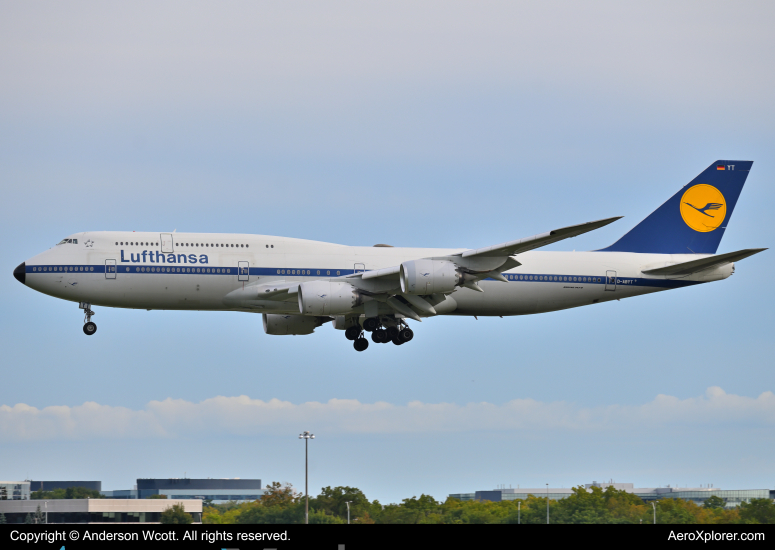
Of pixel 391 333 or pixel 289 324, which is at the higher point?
pixel 289 324

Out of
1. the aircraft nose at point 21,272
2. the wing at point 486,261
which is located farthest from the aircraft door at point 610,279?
the aircraft nose at point 21,272

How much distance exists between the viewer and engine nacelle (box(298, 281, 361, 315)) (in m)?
Result: 40.0

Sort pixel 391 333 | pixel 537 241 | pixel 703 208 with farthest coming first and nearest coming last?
pixel 703 208, pixel 391 333, pixel 537 241

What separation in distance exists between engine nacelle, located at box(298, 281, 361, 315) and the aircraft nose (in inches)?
501

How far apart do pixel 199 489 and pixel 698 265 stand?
83.9m

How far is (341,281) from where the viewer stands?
137ft

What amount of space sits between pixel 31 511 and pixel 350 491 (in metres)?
22.3

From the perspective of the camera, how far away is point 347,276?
42031mm

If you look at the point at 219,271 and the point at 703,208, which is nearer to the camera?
the point at 219,271

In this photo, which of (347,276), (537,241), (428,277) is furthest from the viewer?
(347,276)

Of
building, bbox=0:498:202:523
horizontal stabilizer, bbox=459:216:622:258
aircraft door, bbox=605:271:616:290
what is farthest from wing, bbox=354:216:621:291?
building, bbox=0:498:202:523

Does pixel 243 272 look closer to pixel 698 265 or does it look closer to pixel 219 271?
pixel 219 271

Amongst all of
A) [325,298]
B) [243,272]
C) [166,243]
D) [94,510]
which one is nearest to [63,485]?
[94,510]

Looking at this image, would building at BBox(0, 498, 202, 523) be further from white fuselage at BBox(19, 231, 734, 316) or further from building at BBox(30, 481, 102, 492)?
building at BBox(30, 481, 102, 492)
